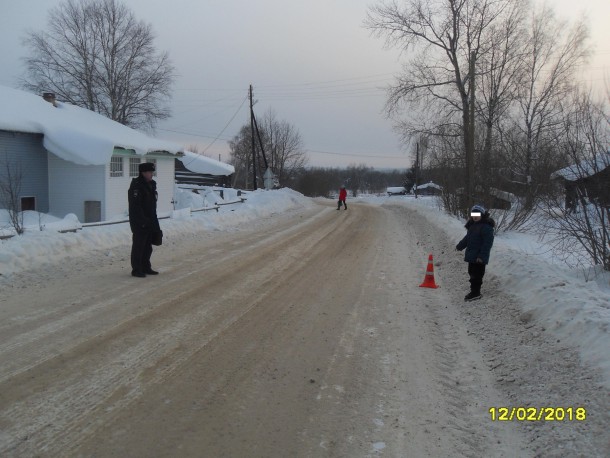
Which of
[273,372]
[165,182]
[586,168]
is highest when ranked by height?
[586,168]

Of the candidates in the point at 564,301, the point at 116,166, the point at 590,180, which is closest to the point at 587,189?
the point at 590,180

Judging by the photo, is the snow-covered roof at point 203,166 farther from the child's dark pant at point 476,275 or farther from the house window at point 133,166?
the child's dark pant at point 476,275

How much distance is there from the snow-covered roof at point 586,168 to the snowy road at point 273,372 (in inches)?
94.2

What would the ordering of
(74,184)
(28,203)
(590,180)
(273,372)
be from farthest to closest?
(74,184) < (28,203) < (590,180) < (273,372)

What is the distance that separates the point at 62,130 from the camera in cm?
2028

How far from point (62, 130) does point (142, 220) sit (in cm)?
1448

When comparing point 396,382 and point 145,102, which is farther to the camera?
point 145,102

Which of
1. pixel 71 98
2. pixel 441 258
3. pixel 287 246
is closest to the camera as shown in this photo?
pixel 441 258

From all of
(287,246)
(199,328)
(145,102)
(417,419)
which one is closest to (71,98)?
(145,102)

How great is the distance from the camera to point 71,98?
133 ft

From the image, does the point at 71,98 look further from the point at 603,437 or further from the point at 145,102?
the point at 603,437

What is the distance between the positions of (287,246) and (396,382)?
27.4 feet
